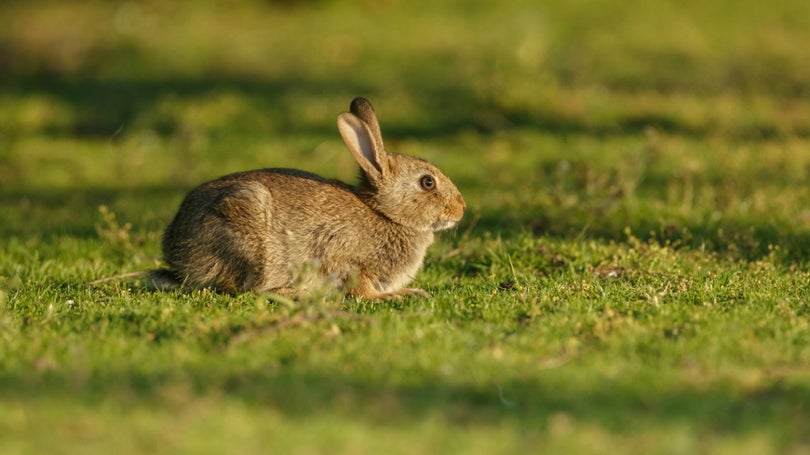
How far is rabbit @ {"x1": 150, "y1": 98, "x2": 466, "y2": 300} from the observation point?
756 centimetres

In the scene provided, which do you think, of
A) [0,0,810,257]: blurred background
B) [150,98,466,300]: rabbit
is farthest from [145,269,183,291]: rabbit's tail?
[0,0,810,257]: blurred background

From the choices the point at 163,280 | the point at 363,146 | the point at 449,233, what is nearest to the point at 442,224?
Answer: the point at 363,146

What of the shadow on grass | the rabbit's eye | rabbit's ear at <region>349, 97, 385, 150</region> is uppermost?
rabbit's ear at <region>349, 97, 385, 150</region>

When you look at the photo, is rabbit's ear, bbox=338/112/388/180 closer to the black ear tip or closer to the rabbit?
the rabbit

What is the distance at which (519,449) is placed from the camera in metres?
4.75

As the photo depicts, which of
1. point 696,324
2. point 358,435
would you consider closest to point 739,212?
point 696,324

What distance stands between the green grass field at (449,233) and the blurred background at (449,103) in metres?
0.06

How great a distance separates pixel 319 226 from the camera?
7.75m

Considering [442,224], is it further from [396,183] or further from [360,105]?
[360,105]

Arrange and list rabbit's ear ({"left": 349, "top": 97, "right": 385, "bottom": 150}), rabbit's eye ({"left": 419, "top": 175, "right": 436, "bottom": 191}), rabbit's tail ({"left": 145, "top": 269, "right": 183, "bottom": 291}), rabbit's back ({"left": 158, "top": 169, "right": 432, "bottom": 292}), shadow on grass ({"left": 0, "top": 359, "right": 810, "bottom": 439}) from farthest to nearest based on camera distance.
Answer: rabbit's eye ({"left": 419, "top": 175, "right": 436, "bottom": 191}) < rabbit's ear ({"left": 349, "top": 97, "right": 385, "bottom": 150}) < rabbit's tail ({"left": 145, "top": 269, "right": 183, "bottom": 291}) < rabbit's back ({"left": 158, "top": 169, "right": 432, "bottom": 292}) < shadow on grass ({"left": 0, "top": 359, "right": 810, "bottom": 439})

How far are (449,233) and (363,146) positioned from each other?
1837 mm

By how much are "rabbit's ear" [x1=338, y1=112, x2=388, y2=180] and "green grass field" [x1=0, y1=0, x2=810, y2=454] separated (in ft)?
3.24

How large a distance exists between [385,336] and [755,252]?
3901mm

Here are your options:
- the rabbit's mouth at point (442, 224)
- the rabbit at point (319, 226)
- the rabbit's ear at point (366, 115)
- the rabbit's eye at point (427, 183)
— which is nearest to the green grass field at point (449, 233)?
the rabbit at point (319, 226)
